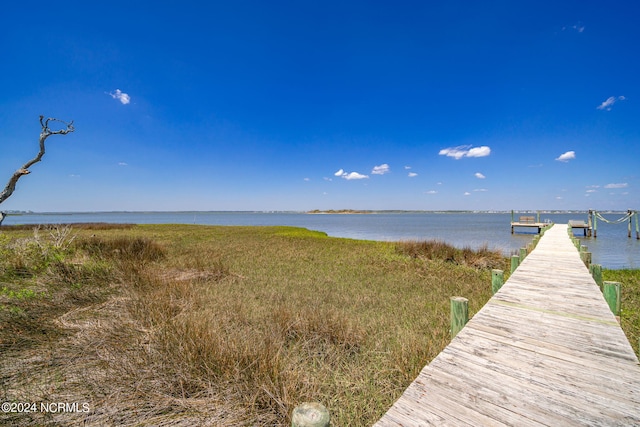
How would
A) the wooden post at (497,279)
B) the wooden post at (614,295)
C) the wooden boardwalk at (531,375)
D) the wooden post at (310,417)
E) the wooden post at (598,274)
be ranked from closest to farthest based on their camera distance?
the wooden post at (310,417) < the wooden boardwalk at (531,375) < the wooden post at (614,295) < the wooden post at (497,279) < the wooden post at (598,274)

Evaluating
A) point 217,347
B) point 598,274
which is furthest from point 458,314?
point 598,274

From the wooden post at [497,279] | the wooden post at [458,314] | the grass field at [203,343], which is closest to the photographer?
the grass field at [203,343]

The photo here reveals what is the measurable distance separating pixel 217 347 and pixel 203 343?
0.19m

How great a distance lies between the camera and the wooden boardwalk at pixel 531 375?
2143 mm

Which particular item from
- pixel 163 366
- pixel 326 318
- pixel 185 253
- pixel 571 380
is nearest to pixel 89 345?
pixel 163 366

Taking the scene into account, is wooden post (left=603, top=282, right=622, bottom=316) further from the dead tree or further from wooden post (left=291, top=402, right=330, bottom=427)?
the dead tree

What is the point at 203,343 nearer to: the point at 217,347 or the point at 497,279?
the point at 217,347

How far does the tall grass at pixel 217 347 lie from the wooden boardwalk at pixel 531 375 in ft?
2.43

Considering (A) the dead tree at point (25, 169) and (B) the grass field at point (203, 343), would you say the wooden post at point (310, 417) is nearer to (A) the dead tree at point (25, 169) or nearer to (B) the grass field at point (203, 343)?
(B) the grass field at point (203, 343)

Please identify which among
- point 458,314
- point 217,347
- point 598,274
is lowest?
point 217,347

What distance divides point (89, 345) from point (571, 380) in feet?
18.7

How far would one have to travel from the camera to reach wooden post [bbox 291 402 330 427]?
143 cm

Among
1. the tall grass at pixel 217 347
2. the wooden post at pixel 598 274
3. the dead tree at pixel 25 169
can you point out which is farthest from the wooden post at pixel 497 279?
the dead tree at pixel 25 169

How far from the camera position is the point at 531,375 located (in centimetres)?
268
